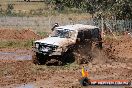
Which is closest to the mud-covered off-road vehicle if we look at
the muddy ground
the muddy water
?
the muddy ground

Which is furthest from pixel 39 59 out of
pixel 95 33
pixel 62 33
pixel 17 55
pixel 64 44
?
pixel 17 55

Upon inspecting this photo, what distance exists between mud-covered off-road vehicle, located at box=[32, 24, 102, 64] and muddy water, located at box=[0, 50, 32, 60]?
293 centimetres

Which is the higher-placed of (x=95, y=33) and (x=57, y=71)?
(x=95, y=33)

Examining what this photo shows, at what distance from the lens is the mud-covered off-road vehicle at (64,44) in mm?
17344

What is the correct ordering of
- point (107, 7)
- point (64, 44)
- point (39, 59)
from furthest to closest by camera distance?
point (107, 7) → point (39, 59) → point (64, 44)

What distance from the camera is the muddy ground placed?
1383cm

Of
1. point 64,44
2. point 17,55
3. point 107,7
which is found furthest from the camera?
point 107,7

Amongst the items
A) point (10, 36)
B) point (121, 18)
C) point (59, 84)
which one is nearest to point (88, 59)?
point (59, 84)

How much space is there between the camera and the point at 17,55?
22.0 metres

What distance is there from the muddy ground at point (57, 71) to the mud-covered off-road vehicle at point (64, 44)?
0.46m

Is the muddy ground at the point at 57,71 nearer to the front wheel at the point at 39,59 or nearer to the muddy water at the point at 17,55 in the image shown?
the muddy water at the point at 17,55

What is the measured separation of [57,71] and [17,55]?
635 cm

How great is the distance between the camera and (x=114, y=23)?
3544cm

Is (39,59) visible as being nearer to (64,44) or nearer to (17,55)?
(64,44)
